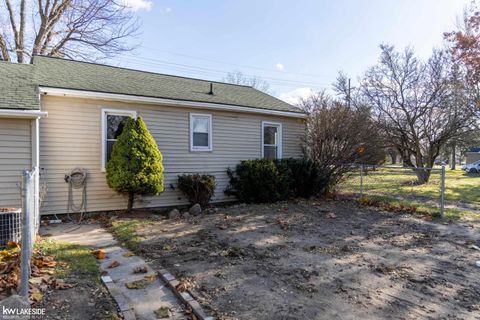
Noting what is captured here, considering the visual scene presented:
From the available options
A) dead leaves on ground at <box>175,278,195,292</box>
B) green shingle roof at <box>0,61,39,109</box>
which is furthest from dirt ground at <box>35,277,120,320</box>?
green shingle roof at <box>0,61,39,109</box>

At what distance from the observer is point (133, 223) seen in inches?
271

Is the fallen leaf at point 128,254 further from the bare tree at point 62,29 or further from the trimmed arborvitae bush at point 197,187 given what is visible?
the bare tree at point 62,29

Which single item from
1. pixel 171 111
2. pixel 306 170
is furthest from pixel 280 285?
pixel 306 170

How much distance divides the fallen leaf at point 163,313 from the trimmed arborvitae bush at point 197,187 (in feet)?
18.4

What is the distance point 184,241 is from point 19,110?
4.05 m

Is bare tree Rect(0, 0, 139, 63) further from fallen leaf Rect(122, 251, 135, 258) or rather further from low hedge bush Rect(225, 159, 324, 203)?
fallen leaf Rect(122, 251, 135, 258)

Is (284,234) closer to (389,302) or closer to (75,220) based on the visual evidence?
(389,302)

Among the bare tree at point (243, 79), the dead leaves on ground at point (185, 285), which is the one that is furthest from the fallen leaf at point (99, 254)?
the bare tree at point (243, 79)

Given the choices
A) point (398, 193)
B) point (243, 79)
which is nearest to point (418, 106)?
point (398, 193)

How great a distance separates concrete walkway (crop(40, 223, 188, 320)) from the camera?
3.03 m

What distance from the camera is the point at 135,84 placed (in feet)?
30.5

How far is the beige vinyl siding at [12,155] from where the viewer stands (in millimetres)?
6324

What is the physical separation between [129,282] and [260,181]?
6.10 m

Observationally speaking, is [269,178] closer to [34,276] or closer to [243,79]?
[34,276]
